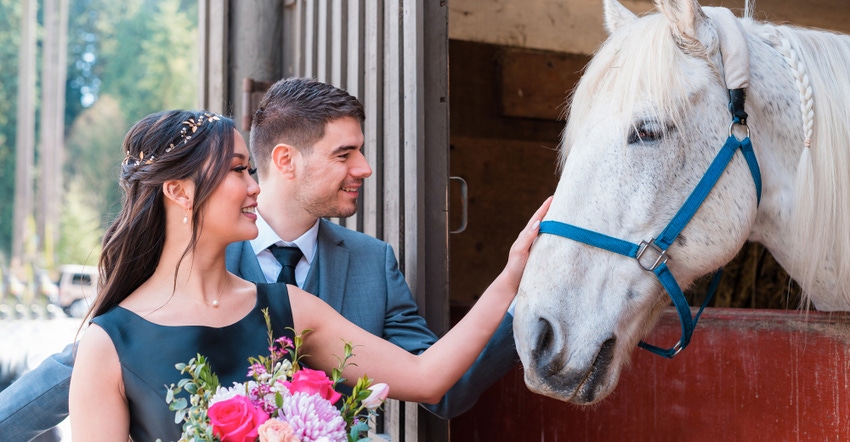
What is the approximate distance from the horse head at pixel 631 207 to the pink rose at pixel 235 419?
62 centimetres

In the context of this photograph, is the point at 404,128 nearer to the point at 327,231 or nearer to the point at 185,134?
the point at 327,231

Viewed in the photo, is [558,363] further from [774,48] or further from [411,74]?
[411,74]

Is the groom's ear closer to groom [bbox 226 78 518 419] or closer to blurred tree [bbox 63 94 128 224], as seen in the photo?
groom [bbox 226 78 518 419]

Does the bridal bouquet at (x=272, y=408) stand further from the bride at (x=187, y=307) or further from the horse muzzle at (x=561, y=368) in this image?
the horse muzzle at (x=561, y=368)

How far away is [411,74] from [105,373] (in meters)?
1.29

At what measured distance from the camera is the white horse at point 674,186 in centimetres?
168

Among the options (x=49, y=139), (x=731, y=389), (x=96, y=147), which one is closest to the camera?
(x=731, y=389)

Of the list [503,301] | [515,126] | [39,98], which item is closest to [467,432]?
[503,301]

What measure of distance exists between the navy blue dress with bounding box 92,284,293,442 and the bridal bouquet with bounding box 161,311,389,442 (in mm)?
182

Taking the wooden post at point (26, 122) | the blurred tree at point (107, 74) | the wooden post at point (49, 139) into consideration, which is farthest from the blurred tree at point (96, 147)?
the wooden post at point (26, 122)

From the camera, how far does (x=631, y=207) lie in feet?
5.60

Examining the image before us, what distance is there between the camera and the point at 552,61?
4988 mm

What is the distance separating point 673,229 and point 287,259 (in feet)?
3.38

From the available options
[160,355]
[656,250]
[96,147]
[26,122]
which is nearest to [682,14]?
[656,250]
